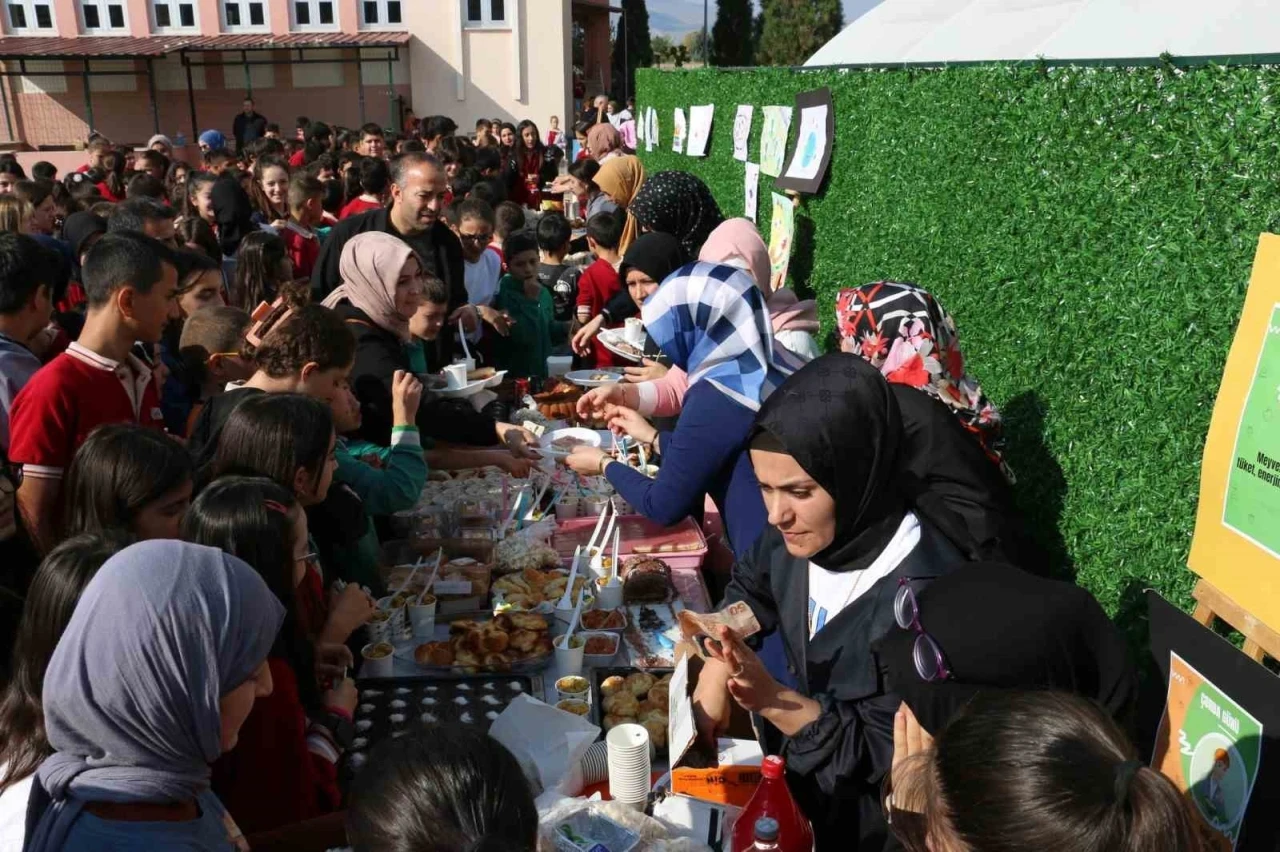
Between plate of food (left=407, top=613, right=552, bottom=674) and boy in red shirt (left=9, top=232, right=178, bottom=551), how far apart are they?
134cm

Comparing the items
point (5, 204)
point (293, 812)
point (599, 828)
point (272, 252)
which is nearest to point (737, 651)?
point (599, 828)

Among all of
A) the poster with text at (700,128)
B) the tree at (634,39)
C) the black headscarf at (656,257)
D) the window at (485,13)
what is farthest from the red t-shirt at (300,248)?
the tree at (634,39)

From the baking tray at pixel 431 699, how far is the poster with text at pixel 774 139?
18.7 feet

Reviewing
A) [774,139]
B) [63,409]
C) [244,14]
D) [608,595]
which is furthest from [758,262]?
[244,14]

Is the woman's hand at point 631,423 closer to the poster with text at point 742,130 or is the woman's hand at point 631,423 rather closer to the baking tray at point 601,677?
the baking tray at point 601,677

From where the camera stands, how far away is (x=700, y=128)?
1145cm

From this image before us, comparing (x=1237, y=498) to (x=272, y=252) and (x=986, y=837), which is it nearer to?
(x=986, y=837)

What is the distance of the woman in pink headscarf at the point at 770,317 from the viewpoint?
14.0ft

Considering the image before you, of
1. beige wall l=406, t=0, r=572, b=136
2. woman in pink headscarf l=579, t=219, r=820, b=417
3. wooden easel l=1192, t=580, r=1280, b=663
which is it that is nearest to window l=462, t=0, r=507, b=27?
beige wall l=406, t=0, r=572, b=136

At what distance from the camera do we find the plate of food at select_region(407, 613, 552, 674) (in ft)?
9.46

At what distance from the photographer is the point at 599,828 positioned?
2020mm

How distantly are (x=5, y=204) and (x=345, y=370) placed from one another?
3785mm

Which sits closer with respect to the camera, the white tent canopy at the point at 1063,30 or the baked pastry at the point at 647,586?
the baked pastry at the point at 647,586

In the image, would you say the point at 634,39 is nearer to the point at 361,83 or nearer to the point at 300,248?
the point at 361,83
